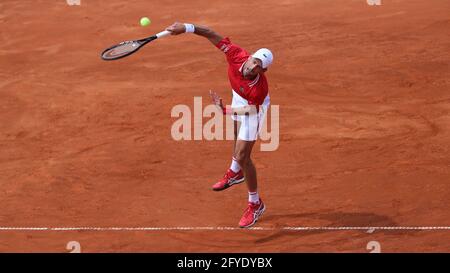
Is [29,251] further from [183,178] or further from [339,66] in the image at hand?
[339,66]

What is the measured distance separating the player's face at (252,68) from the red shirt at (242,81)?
15cm

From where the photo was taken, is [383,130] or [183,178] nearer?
[183,178]

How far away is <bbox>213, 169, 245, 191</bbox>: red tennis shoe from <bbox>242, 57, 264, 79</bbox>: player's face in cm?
178

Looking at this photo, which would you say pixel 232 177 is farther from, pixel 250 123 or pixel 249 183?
pixel 250 123

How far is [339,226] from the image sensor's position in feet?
36.9

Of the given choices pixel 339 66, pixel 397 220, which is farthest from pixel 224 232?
pixel 339 66

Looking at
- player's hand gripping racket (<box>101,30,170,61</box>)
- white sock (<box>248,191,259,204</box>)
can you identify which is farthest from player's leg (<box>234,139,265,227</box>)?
player's hand gripping racket (<box>101,30,170,61</box>)

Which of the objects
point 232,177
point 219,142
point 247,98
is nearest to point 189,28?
point 247,98

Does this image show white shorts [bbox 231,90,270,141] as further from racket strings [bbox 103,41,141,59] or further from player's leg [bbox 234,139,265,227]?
racket strings [bbox 103,41,141,59]

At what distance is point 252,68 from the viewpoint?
10578mm

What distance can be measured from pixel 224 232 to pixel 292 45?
7.56 meters

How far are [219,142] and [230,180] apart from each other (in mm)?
2223

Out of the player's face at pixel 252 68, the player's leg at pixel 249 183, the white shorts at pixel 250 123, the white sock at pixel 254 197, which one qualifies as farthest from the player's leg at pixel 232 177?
the player's face at pixel 252 68

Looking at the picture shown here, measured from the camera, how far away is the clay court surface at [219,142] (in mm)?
11406
